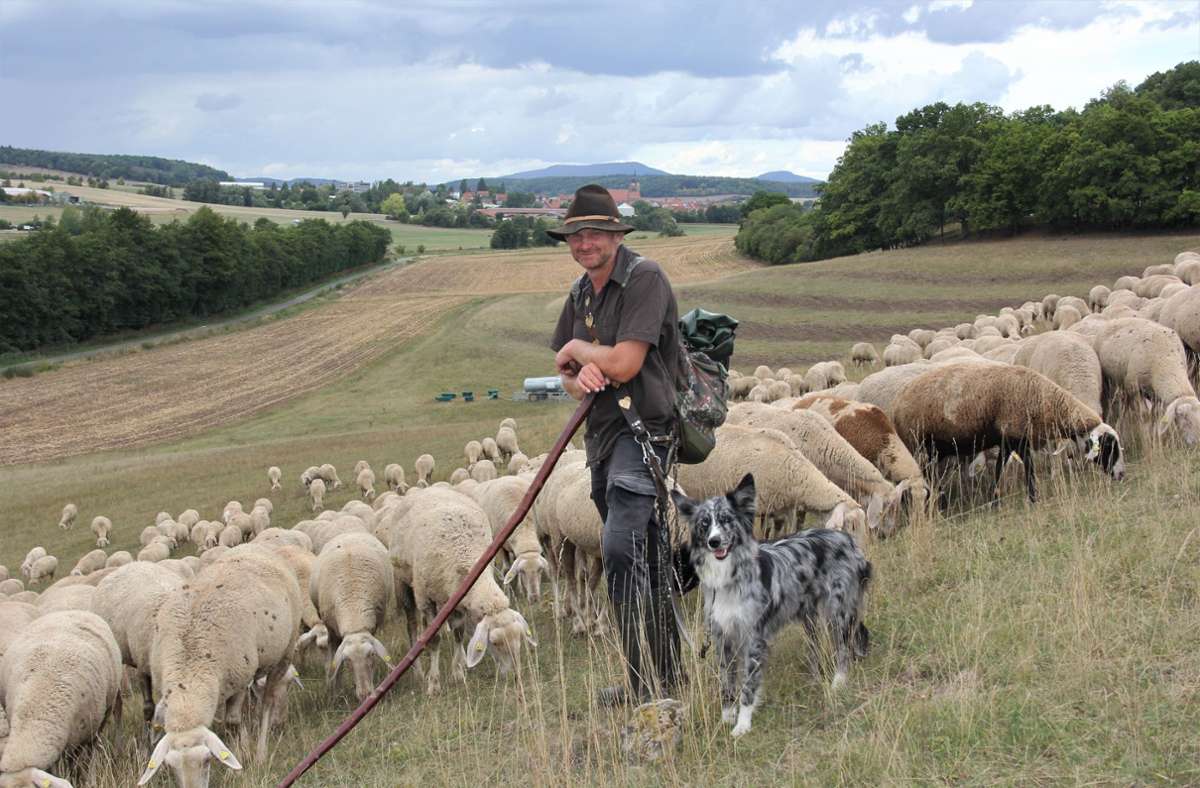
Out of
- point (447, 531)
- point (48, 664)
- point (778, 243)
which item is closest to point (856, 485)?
point (447, 531)

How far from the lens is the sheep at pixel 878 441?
10.6 m

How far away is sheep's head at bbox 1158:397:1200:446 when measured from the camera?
1098 cm

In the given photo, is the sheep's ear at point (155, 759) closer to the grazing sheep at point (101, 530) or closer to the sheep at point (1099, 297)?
the grazing sheep at point (101, 530)

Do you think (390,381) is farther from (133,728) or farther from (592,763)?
(592,763)

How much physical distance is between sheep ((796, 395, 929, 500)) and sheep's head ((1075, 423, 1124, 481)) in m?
1.61

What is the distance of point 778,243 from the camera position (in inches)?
3465

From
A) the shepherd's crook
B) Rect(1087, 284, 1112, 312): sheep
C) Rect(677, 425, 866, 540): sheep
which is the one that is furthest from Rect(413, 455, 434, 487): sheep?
Rect(1087, 284, 1112, 312): sheep

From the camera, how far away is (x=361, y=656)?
8.95 m

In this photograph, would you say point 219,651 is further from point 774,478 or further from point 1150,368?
point 1150,368

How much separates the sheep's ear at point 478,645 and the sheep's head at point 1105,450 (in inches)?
239

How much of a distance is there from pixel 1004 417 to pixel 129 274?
6958 cm

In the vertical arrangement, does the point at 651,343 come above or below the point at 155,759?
above

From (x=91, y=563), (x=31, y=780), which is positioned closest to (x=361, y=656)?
(x=31, y=780)

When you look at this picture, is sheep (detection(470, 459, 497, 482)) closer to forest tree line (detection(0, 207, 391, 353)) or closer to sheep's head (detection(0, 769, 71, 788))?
sheep's head (detection(0, 769, 71, 788))
